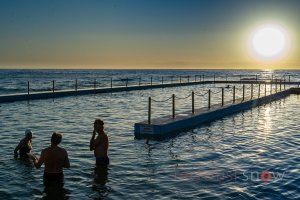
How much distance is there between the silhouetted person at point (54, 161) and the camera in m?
8.44

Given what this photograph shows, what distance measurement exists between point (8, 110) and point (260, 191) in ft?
62.6

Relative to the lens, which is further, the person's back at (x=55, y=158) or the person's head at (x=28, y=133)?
the person's head at (x=28, y=133)

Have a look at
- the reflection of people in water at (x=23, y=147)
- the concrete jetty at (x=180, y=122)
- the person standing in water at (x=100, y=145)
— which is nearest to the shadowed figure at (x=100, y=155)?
the person standing in water at (x=100, y=145)

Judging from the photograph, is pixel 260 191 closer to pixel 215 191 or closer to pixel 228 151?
pixel 215 191

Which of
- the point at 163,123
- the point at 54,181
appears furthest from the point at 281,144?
the point at 54,181

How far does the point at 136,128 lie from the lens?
15680 millimetres

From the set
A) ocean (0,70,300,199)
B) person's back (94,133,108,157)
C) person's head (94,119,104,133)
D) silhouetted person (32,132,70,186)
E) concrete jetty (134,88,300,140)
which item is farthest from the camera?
concrete jetty (134,88,300,140)

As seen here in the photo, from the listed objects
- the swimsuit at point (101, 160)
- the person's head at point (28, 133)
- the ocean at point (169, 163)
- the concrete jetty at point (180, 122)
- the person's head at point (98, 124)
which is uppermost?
the person's head at point (98, 124)

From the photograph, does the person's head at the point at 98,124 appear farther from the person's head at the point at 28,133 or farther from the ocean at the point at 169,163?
the person's head at the point at 28,133

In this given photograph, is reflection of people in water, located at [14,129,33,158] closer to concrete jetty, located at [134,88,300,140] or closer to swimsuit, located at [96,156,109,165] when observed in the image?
swimsuit, located at [96,156,109,165]

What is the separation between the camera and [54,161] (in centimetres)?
858

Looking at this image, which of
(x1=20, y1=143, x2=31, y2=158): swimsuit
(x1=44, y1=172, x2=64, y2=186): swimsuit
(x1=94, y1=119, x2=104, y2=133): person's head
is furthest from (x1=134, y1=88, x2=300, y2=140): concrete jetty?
(x1=44, y1=172, x2=64, y2=186): swimsuit

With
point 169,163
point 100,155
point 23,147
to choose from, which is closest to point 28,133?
point 23,147

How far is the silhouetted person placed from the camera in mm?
8441
